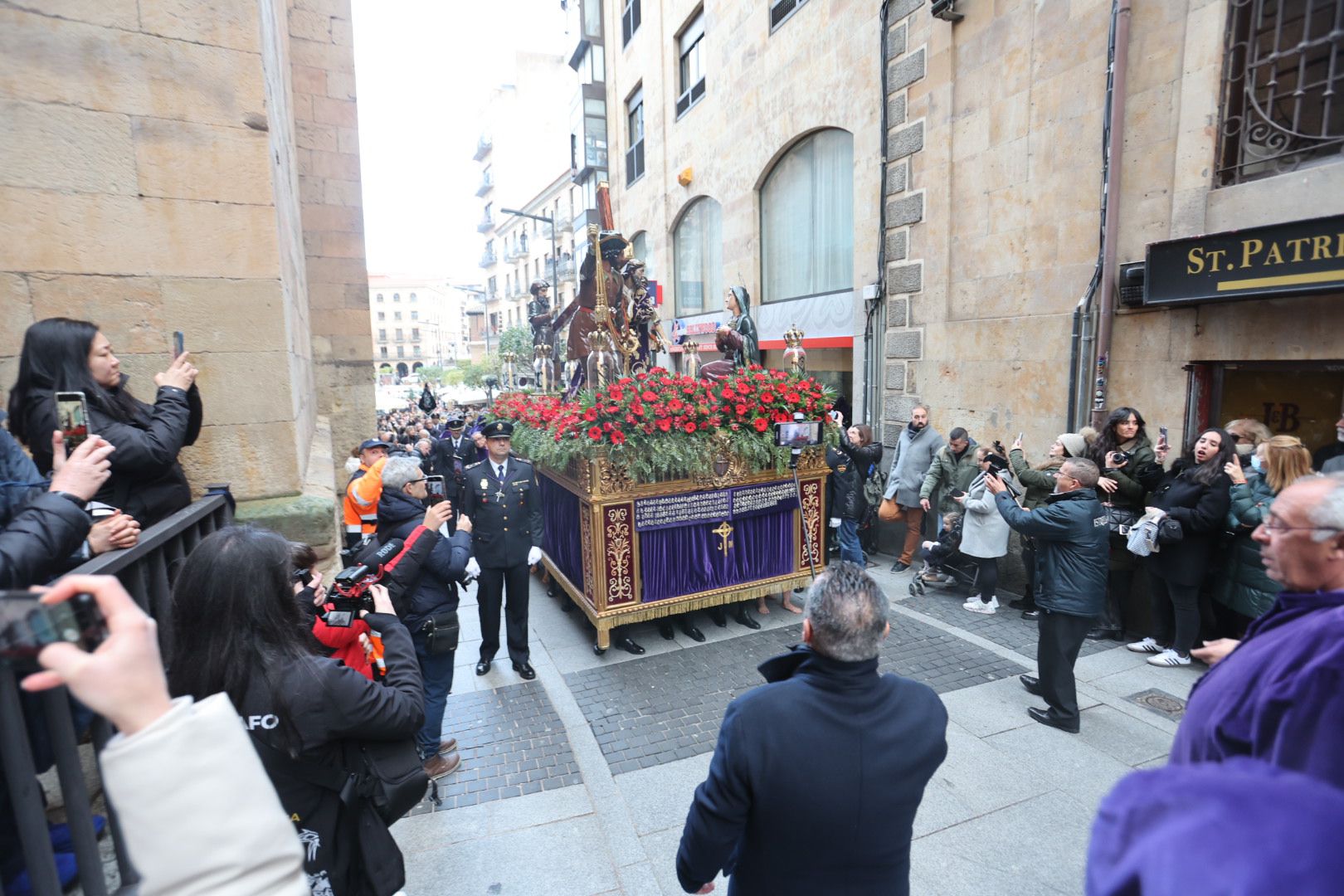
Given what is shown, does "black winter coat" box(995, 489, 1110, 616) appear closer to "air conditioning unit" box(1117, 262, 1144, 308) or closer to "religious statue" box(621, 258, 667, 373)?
"air conditioning unit" box(1117, 262, 1144, 308)

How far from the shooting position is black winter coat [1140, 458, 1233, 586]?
193 inches

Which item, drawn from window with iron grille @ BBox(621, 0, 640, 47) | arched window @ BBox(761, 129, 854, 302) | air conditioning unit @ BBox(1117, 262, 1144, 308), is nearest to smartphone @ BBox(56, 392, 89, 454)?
air conditioning unit @ BBox(1117, 262, 1144, 308)

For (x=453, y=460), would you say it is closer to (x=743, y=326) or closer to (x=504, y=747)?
(x=743, y=326)

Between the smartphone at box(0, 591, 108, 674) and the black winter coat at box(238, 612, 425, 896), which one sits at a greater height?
the smartphone at box(0, 591, 108, 674)

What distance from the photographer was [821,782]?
1811 mm

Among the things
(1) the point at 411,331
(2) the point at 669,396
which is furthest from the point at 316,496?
(1) the point at 411,331

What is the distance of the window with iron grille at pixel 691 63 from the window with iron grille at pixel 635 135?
2628 mm

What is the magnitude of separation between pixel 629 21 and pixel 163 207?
19.4 meters

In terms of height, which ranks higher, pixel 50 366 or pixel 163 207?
pixel 163 207

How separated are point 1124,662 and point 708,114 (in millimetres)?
13916

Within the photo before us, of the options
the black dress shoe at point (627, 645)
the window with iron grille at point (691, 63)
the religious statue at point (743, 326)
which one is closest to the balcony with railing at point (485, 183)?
the window with iron grille at point (691, 63)

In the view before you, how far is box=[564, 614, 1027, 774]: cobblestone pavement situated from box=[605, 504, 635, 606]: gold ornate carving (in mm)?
628

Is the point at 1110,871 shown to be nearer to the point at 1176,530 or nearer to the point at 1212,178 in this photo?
the point at 1176,530

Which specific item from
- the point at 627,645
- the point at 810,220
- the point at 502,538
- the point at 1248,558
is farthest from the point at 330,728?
the point at 810,220
